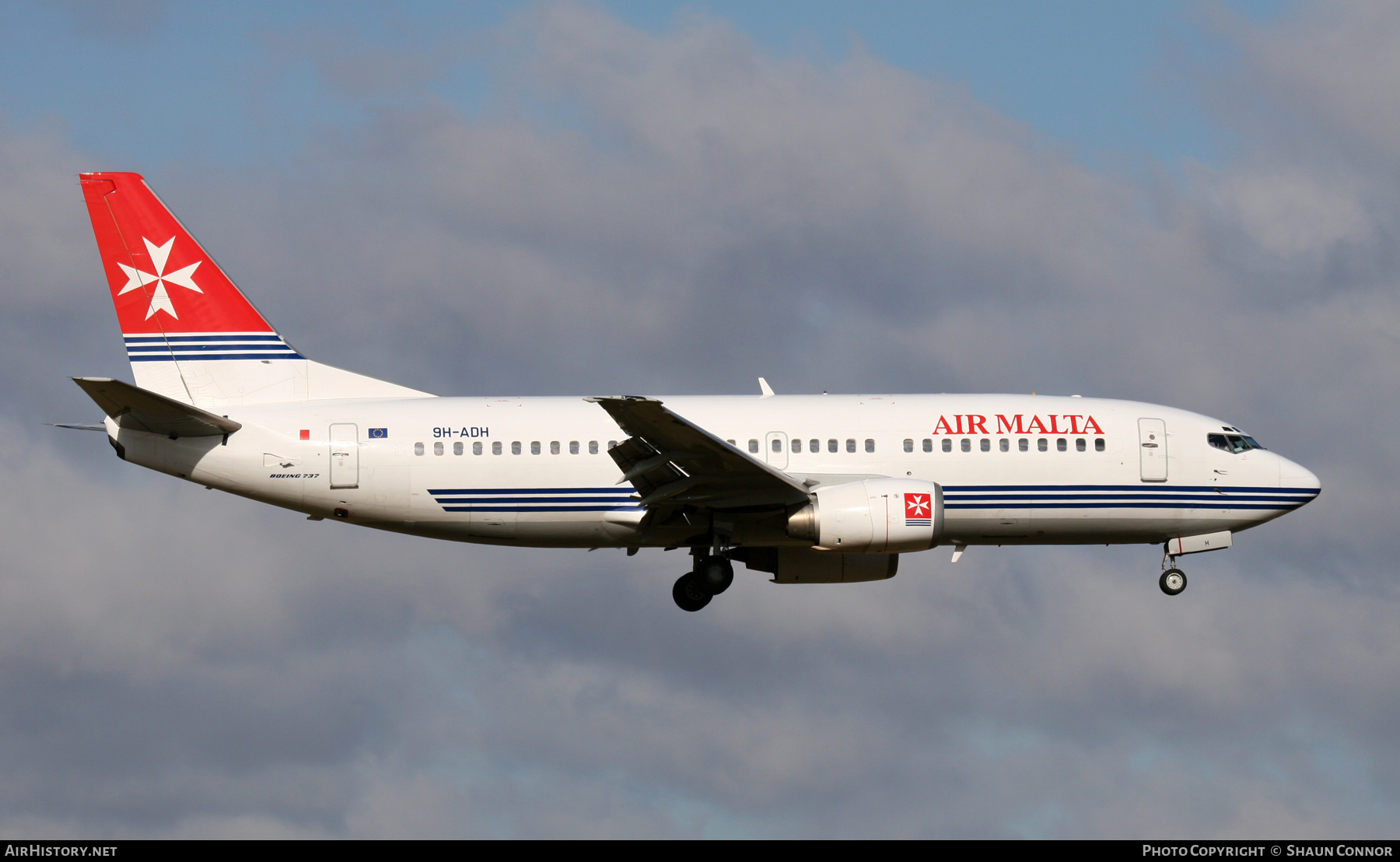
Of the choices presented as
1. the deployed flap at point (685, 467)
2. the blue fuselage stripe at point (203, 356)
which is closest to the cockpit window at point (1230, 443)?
the deployed flap at point (685, 467)

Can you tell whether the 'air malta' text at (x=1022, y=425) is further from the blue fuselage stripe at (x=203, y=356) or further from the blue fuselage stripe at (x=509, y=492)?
the blue fuselage stripe at (x=203, y=356)

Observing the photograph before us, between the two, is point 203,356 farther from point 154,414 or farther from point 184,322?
point 154,414

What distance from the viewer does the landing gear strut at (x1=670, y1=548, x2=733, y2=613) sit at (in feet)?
111

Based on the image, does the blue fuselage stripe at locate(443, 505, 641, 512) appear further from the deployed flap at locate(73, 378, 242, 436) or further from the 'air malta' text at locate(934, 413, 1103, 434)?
the 'air malta' text at locate(934, 413, 1103, 434)

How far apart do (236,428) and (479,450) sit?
555 cm

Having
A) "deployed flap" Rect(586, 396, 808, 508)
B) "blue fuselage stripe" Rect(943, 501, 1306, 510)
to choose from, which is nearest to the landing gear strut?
"deployed flap" Rect(586, 396, 808, 508)

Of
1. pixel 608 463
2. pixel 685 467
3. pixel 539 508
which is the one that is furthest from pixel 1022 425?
pixel 539 508

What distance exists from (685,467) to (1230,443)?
44.7 feet

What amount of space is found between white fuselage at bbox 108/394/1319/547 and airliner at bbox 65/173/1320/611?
0.13ft

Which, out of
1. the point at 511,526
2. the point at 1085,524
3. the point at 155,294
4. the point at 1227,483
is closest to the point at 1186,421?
the point at 1227,483

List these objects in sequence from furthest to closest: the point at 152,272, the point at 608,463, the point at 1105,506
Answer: the point at 152,272, the point at 1105,506, the point at 608,463

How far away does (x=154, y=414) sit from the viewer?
31828mm

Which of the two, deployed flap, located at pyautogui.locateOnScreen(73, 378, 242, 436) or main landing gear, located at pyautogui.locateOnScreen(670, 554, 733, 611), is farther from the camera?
main landing gear, located at pyautogui.locateOnScreen(670, 554, 733, 611)

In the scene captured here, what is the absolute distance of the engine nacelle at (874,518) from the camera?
30891 mm
